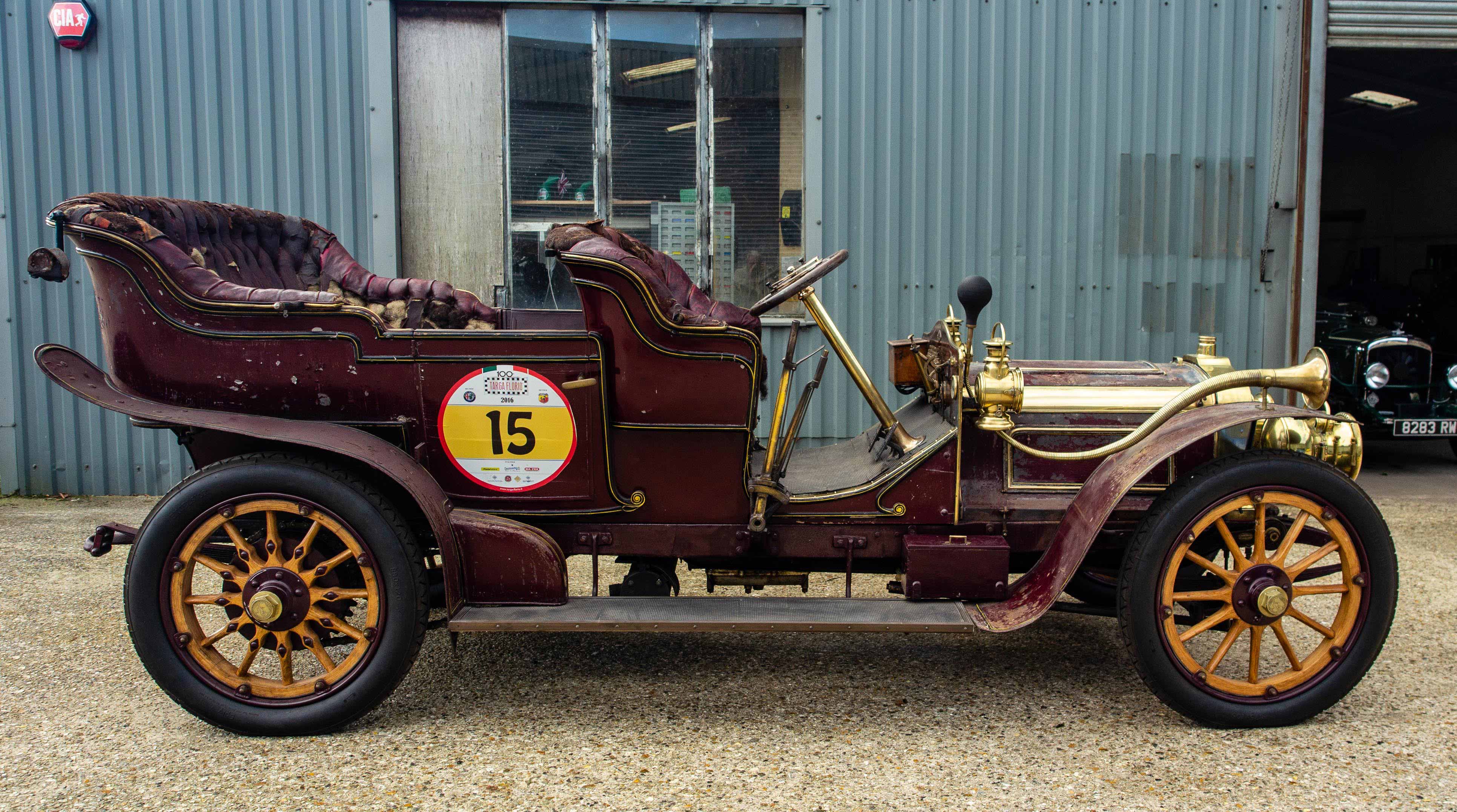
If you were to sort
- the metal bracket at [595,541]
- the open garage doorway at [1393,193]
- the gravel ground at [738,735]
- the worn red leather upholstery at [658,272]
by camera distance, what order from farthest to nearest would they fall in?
the open garage doorway at [1393,193] → the metal bracket at [595,541] → the worn red leather upholstery at [658,272] → the gravel ground at [738,735]

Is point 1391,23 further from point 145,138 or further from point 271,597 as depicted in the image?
point 145,138

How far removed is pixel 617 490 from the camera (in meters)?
3.05

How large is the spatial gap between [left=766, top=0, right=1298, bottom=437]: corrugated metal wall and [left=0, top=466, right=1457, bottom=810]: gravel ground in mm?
2674

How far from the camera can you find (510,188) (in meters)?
5.97

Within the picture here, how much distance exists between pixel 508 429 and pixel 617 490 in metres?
0.38

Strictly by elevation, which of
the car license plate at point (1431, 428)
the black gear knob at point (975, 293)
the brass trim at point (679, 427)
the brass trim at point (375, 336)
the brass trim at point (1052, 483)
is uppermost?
the black gear knob at point (975, 293)

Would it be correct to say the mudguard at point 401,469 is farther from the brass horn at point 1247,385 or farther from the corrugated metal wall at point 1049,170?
the corrugated metal wall at point 1049,170

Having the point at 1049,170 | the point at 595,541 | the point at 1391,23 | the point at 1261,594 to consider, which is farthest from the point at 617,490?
the point at 1391,23

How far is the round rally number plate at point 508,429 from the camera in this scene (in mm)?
2951

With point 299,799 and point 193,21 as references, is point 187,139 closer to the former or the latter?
point 193,21

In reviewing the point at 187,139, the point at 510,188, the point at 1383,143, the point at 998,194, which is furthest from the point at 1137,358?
the point at 1383,143

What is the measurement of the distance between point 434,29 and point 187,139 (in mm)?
1556

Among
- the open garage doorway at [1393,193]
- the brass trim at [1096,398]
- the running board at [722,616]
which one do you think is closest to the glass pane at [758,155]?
the brass trim at [1096,398]

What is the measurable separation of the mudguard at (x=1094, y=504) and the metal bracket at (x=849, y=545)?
38 centimetres
